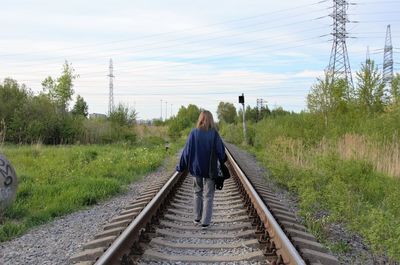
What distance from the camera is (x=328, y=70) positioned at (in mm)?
35875

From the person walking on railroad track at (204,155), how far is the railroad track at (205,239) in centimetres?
27

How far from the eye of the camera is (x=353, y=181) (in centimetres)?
1262

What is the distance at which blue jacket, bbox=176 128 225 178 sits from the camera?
7.64 meters

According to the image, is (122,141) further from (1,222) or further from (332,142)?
(1,222)

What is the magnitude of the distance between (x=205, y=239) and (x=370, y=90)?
2800 cm

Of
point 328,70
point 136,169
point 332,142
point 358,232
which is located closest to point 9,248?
point 358,232

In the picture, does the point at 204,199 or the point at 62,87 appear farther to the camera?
the point at 62,87

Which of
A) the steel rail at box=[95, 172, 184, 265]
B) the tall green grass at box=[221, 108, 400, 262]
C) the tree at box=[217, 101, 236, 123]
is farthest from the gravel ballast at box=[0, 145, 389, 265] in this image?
the tree at box=[217, 101, 236, 123]

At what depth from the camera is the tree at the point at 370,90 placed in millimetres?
31641

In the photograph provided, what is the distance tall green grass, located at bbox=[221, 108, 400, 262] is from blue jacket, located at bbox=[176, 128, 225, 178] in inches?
71.9

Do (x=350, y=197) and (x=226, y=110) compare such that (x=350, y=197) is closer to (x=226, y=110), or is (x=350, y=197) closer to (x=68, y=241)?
(x=68, y=241)

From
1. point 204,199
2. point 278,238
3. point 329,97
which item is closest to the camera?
point 278,238

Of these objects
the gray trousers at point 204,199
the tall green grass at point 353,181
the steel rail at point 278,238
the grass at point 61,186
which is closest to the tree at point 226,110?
the tall green grass at point 353,181

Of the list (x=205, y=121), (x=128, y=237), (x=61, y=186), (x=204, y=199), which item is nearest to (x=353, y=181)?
(x=204, y=199)
